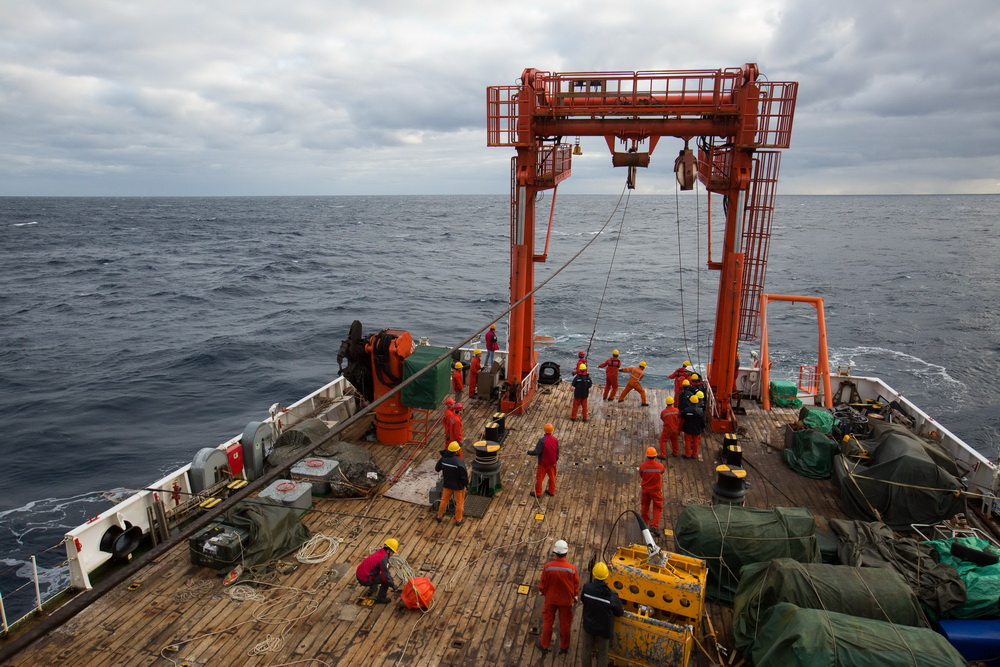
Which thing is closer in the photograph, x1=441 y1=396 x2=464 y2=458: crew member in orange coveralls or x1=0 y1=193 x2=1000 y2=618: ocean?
x1=441 y1=396 x2=464 y2=458: crew member in orange coveralls

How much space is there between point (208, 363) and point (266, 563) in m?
24.7

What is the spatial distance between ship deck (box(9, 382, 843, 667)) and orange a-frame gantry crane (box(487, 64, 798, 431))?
10.8 ft

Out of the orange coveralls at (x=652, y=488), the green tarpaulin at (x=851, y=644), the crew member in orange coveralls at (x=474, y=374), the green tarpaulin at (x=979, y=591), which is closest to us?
the green tarpaulin at (x=851, y=644)

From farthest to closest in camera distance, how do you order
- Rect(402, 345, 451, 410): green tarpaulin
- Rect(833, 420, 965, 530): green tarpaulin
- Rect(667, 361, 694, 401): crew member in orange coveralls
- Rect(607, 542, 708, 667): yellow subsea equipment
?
Rect(667, 361, 694, 401): crew member in orange coveralls
Rect(402, 345, 451, 410): green tarpaulin
Rect(833, 420, 965, 530): green tarpaulin
Rect(607, 542, 708, 667): yellow subsea equipment

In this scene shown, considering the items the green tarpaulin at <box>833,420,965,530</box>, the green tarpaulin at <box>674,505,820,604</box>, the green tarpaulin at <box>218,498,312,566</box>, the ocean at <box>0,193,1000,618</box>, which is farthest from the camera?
the ocean at <box>0,193,1000,618</box>

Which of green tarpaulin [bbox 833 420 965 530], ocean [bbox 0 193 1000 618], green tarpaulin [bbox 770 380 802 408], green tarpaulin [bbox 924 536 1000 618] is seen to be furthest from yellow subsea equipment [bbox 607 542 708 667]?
ocean [bbox 0 193 1000 618]

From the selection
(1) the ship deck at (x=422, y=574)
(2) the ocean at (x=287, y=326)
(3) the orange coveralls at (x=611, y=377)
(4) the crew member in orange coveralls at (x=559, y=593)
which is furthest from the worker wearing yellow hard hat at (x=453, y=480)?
(2) the ocean at (x=287, y=326)

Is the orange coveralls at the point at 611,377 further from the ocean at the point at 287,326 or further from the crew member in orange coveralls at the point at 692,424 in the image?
the ocean at the point at 287,326

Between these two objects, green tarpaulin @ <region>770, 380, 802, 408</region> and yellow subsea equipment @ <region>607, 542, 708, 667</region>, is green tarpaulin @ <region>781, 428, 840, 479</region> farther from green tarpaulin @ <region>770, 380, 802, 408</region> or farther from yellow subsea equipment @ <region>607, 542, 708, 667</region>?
yellow subsea equipment @ <region>607, 542, 708, 667</region>

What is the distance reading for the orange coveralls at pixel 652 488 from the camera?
9.96 m

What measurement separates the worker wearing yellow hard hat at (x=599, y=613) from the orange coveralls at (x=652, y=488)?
10.4 ft

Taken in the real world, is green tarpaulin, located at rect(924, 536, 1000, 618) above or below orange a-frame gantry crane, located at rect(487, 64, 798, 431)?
below

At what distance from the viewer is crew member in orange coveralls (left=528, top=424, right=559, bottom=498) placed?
10938 millimetres

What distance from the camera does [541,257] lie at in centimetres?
1650
